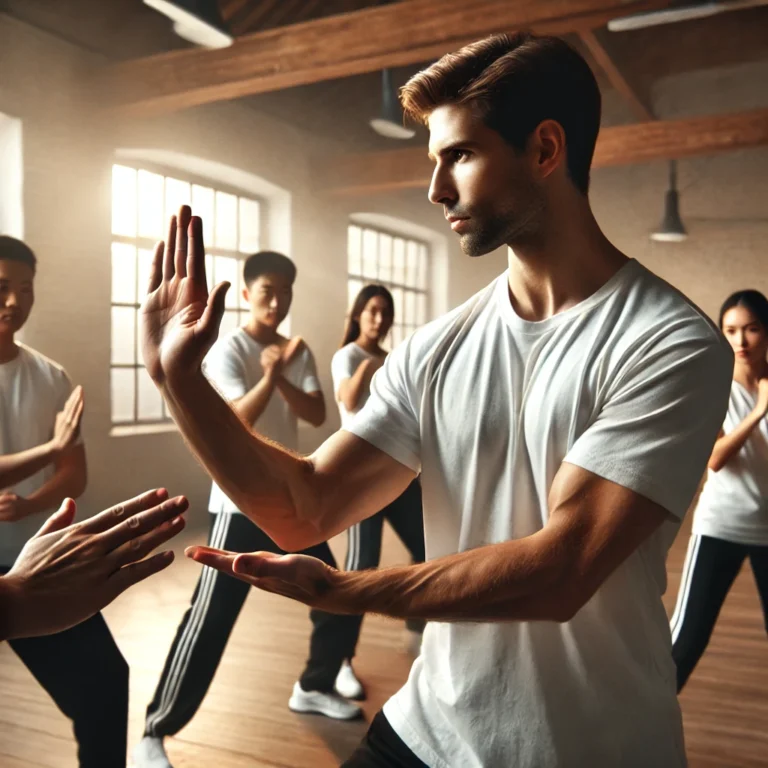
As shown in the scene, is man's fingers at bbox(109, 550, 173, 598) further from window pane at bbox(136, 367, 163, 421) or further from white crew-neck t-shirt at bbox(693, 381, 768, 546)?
window pane at bbox(136, 367, 163, 421)

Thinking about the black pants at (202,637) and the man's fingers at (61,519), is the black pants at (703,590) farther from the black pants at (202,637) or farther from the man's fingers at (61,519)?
the man's fingers at (61,519)

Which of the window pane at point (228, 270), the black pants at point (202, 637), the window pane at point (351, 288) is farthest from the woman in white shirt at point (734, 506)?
the window pane at point (351, 288)

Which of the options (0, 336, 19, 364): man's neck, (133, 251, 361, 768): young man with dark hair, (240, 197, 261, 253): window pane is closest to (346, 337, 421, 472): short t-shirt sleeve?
(133, 251, 361, 768): young man with dark hair

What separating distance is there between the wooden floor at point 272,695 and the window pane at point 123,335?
1.31 m

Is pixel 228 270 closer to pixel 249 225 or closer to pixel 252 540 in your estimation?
pixel 249 225

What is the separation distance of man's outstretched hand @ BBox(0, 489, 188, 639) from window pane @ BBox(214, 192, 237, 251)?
13.8 ft

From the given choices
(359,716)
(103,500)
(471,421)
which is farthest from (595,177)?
(471,421)

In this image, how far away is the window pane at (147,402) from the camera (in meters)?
4.58

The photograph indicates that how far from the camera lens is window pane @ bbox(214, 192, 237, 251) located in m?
5.09

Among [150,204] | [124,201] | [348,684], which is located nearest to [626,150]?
[150,204]

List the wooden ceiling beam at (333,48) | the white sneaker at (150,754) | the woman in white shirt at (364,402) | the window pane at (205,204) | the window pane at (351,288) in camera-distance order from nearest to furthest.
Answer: the white sneaker at (150,754), the woman in white shirt at (364,402), the wooden ceiling beam at (333,48), the window pane at (205,204), the window pane at (351,288)

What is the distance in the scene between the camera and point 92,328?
4.07m

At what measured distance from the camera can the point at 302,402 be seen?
8.16ft

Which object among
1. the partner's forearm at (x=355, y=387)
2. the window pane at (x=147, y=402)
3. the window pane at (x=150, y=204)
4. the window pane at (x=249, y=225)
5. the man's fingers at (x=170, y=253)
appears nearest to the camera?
the man's fingers at (x=170, y=253)
